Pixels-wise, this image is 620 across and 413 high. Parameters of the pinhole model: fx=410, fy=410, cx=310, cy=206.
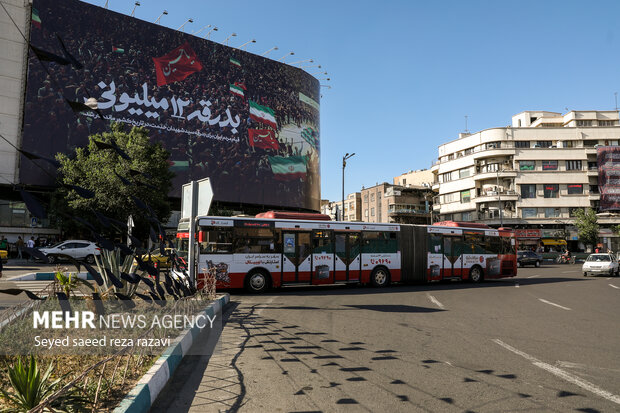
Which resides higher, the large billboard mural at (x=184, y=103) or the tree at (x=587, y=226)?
the large billboard mural at (x=184, y=103)

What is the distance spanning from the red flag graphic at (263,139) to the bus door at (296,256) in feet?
127

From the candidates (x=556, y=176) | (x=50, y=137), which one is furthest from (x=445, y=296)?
(x=556, y=176)

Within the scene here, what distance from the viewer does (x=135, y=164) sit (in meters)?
27.6

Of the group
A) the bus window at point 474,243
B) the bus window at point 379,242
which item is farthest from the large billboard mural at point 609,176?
the bus window at point 379,242

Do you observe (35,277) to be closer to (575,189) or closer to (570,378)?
(570,378)

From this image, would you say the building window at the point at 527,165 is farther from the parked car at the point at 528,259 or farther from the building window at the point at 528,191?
the parked car at the point at 528,259

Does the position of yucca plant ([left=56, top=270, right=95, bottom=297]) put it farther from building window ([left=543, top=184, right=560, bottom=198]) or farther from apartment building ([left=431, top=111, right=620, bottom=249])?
building window ([left=543, top=184, right=560, bottom=198])

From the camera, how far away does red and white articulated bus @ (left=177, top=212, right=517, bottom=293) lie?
14.3 meters

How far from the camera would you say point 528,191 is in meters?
60.0

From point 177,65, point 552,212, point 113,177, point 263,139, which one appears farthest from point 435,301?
point 552,212

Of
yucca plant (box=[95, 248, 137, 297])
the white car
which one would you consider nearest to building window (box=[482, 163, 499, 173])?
the white car

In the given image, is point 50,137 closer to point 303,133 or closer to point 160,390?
point 303,133

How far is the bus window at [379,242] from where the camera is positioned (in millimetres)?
17000

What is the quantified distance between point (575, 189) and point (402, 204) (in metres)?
28.2
